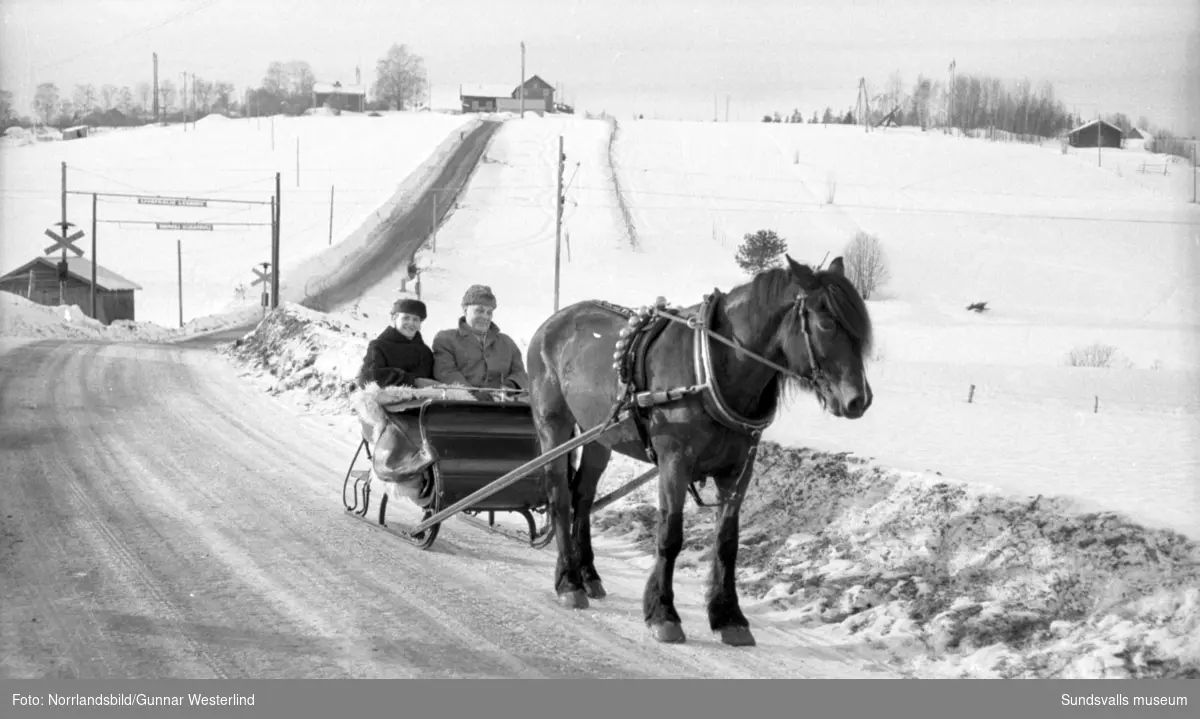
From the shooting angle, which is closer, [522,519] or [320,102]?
[522,519]

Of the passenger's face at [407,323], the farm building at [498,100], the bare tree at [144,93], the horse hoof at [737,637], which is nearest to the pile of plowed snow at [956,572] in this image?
the horse hoof at [737,637]

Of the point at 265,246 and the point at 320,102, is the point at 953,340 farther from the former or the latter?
the point at 320,102

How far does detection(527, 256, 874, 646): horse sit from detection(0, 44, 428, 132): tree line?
4709mm

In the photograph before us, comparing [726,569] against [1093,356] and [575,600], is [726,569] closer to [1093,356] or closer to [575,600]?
[575,600]

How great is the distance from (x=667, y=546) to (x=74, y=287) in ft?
152

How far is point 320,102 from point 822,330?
94.2 m

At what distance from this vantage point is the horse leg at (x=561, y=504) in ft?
22.0

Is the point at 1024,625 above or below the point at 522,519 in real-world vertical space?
above

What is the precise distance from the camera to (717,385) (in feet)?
18.8

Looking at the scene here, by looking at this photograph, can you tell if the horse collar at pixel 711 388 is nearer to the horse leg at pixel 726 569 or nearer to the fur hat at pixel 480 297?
the horse leg at pixel 726 569

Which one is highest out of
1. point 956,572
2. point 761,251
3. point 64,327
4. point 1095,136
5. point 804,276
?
point 1095,136

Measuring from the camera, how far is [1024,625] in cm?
554

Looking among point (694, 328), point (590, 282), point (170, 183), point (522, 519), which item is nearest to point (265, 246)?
point (170, 183)

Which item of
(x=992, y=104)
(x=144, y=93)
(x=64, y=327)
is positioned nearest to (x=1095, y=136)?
(x=992, y=104)
